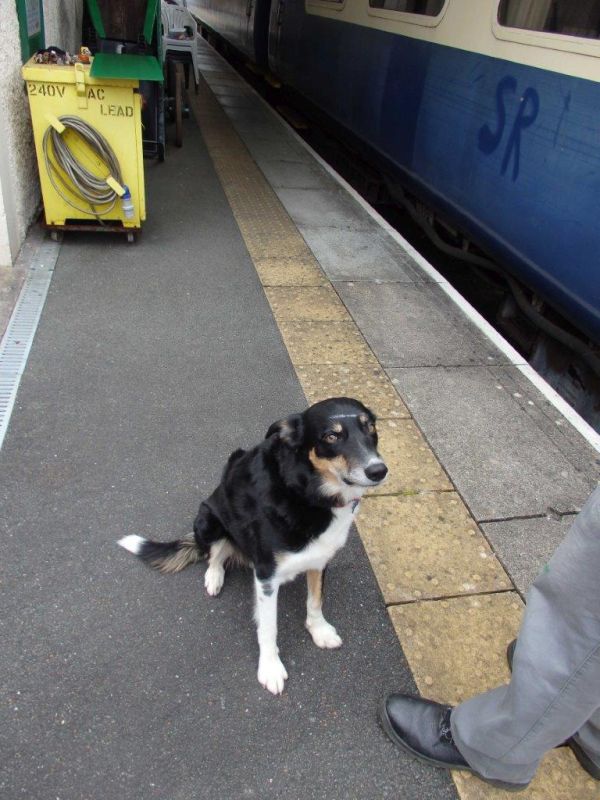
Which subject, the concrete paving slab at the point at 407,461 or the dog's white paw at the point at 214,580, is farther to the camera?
the concrete paving slab at the point at 407,461

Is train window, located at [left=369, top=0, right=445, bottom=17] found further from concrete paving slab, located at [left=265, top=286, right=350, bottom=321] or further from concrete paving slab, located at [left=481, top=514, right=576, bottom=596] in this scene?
concrete paving slab, located at [left=481, top=514, right=576, bottom=596]

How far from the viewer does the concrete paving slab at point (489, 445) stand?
3.01 m

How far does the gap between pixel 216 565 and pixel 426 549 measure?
0.96 metres

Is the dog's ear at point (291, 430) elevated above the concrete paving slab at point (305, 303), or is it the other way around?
the dog's ear at point (291, 430)

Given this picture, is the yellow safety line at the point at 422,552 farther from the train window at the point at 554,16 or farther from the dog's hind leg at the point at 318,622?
the train window at the point at 554,16

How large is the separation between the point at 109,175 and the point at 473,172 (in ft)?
9.94

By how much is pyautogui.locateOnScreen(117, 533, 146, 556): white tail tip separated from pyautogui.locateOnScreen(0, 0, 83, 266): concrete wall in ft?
9.99

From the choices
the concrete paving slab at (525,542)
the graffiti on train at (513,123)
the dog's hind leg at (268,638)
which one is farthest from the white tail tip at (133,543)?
the graffiti on train at (513,123)

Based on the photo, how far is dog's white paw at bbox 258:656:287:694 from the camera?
2.05 m

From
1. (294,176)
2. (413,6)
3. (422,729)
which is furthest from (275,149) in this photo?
(422,729)

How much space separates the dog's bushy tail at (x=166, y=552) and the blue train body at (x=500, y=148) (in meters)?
2.95

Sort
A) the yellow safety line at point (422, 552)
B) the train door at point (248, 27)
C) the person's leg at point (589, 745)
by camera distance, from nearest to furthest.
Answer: the person's leg at point (589, 745) → the yellow safety line at point (422, 552) → the train door at point (248, 27)

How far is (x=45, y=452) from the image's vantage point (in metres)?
2.92

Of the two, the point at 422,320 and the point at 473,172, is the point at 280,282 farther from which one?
the point at 473,172
